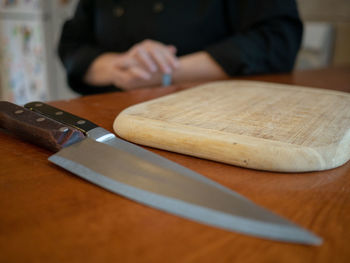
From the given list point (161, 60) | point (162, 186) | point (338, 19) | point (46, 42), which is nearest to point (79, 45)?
point (161, 60)

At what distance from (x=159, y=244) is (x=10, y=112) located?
0.80 feet

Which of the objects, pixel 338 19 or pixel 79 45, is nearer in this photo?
pixel 79 45

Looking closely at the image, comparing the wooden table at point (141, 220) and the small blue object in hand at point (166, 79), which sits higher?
the wooden table at point (141, 220)

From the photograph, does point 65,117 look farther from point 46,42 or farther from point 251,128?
point 46,42

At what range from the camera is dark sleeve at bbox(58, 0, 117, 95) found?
908mm

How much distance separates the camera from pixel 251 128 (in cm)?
32

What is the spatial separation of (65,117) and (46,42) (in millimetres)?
2346

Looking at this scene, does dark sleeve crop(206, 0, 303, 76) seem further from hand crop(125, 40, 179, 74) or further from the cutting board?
the cutting board

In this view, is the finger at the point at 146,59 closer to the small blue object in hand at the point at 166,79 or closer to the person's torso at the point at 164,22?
the small blue object in hand at the point at 166,79

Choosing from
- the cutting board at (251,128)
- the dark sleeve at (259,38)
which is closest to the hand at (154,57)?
the dark sleeve at (259,38)

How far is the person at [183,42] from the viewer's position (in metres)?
0.77

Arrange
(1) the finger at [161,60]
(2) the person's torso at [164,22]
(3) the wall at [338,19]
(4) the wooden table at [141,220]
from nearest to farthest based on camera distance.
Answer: (4) the wooden table at [141,220] → (1) the finger at [161,60] → (2) the person's torso at [164,22] → (3) the wall at [338,19]

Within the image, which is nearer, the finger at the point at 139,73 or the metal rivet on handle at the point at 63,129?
the metal rivet on handle at the point at 63,129

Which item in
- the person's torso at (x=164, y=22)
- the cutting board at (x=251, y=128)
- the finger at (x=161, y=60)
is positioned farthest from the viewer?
the person's torso at (x=164, y=22)
